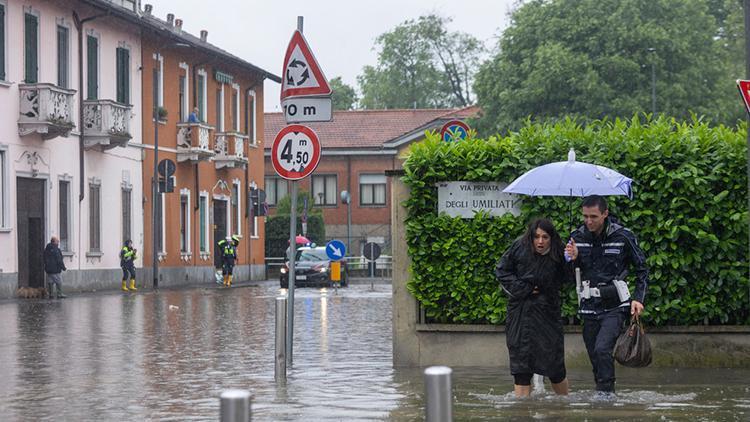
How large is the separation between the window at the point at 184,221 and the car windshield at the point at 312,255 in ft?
16.1

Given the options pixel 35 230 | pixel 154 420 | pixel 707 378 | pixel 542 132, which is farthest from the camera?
pixel 35 230

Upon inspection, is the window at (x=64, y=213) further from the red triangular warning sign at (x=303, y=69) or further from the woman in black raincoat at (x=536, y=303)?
the woman in black raincoat at (x=536, y=303)

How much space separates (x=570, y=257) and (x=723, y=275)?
369cm

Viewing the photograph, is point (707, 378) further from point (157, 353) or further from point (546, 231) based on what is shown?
point (157, 353)

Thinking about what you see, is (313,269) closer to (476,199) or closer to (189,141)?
(189,141)

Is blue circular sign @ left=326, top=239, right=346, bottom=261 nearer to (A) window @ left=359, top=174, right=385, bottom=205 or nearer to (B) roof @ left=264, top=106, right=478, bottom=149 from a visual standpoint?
(B) roof @ left=264, top=106, right=478, bottom=149

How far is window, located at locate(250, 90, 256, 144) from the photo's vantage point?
6309 centimetres

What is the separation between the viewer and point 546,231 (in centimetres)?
1178

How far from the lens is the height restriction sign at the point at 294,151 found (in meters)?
15.5

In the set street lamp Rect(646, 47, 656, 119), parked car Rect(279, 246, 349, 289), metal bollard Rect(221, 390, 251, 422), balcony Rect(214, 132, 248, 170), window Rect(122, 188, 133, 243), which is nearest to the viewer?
metal bollard Rect(221, 390, 251, 422)

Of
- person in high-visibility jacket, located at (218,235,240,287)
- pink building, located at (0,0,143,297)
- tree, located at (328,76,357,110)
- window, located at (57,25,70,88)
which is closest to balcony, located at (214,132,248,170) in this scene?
person in high-visibility jacket, located at (218,235,240,287)

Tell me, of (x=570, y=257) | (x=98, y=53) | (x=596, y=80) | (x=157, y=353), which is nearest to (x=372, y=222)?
(x=596, y=80)

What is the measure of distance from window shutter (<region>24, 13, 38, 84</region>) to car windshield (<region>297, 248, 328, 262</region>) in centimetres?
1303

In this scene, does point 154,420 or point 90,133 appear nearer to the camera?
point 154,420
